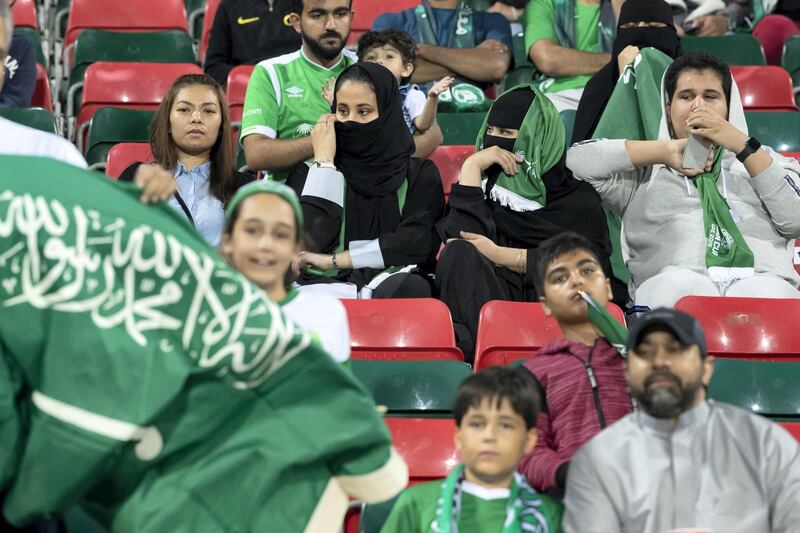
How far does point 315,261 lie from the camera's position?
508cm

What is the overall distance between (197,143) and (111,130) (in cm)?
103

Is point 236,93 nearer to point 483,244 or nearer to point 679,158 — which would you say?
point 483,244

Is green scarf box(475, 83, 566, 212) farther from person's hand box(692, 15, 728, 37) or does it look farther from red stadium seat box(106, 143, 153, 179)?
person's hand box(692, 15, 728, 37)

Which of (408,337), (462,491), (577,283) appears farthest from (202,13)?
(462,491)

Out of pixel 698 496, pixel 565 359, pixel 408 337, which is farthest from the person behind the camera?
pixel 408 337

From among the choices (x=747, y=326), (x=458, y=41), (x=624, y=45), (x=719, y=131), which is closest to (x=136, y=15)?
(x=458, y=41)

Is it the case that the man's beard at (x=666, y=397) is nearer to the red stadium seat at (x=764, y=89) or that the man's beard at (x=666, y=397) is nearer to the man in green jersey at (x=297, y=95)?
the man in green jersey at (x=297, y=95)

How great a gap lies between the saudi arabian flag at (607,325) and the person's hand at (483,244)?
4.30ft

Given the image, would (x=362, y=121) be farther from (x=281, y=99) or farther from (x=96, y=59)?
(x=96, y=59)

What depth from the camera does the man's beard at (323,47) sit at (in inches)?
236

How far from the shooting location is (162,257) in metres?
2.88

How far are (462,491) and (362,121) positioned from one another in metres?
2.32

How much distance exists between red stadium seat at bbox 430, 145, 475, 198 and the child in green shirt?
2838 millimetres

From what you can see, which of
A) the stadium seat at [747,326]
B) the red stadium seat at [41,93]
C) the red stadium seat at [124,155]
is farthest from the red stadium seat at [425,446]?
the red stadium seat at [41,93]
